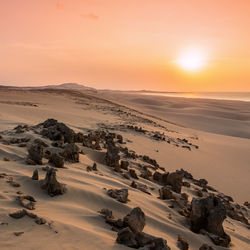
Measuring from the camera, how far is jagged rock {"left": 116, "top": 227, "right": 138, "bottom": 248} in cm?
256

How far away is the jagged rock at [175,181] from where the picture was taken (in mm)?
5555

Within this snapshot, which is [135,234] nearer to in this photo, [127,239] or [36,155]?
[127,239]

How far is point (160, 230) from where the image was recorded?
339 cm

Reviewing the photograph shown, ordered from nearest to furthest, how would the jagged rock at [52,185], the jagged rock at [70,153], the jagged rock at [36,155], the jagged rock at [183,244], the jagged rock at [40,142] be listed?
the jagged rock at [183,244] → the jagged rock at [52,185] → the jagged rock at [36,155] → the jagged rock at [70,153] → the jagged rock at [40,142]

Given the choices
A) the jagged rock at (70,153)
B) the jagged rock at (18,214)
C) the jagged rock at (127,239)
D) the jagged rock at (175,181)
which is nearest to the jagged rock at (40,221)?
the jagged rock at (18,214)

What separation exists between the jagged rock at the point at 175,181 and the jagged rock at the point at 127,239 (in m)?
3.08

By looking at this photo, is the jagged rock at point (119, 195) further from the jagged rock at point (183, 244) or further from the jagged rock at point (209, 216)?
the jagged rock at point (209, 216)

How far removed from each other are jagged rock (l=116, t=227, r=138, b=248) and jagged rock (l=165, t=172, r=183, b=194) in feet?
10.1

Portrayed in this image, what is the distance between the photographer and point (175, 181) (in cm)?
566

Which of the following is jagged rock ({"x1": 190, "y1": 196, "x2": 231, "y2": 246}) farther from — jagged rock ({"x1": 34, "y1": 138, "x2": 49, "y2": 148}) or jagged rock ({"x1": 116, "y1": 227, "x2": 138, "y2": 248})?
jagged rock ({"x1": 34, "y1": 138, "x2": 49, "y2": 148})

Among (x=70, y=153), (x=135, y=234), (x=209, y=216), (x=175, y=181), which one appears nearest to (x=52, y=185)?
(x=135, y=234)

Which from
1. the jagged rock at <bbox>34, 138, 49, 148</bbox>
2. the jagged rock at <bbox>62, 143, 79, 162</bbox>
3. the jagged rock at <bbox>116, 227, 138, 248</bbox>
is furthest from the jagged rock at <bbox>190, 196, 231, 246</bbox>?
the jagged rock at <bbox>34, 138, 49, 148</bbox>

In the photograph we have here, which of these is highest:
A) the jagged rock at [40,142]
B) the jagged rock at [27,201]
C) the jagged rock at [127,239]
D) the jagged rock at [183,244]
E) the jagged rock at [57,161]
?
the jagged rock at [40,142]

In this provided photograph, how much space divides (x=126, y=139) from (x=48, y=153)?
5184 millimetres
